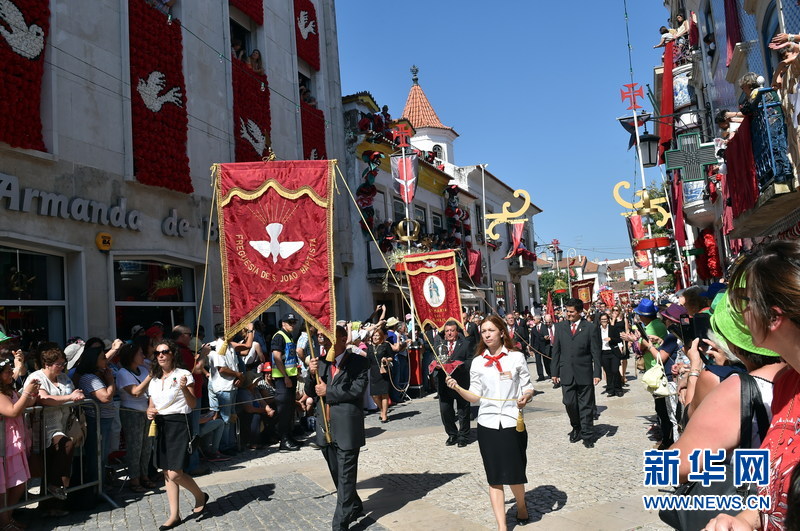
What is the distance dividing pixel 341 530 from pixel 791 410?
14.6 ft

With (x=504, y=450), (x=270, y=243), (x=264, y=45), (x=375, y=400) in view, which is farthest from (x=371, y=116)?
(x=504, y=450)

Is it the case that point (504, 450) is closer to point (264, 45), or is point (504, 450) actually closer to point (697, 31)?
point (264, 45)

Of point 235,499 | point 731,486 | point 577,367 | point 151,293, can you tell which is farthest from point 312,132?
point 731,486

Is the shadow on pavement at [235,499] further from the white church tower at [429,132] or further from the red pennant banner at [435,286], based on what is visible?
the white church tower at [429,132]

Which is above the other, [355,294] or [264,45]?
[264,45]

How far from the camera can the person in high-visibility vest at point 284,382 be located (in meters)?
9.82

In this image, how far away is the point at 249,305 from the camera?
6641 millimetres

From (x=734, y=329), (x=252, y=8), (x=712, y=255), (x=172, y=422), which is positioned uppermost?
(x=252, y=8)

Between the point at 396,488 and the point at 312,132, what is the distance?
45.9ft

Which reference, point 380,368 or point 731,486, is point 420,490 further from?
point 380,368

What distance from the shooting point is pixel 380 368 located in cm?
1273

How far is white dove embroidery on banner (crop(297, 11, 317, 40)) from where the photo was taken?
764 inches

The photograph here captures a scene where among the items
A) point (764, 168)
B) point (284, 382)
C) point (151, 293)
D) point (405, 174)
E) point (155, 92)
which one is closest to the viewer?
point (764, 168)

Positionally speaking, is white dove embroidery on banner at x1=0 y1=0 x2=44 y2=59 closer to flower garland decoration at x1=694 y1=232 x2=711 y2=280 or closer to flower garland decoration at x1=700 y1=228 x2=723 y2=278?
flower garland decoration at x1=700 y1=228 x2=723 y2=278
